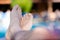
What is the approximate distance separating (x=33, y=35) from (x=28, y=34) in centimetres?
2

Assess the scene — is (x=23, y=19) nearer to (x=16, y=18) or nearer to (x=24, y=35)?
(x=16, y=18)

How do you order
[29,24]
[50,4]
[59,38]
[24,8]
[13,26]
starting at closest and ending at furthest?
[59,38], [13,26], [29,24], [24,8], [50,4]

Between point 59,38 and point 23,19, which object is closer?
point 59,38

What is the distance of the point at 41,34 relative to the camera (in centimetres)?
34

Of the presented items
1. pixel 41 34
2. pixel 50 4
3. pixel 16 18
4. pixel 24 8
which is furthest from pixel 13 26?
pixel 50 4

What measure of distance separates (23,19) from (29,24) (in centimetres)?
5

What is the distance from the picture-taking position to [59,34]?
35 centimetres

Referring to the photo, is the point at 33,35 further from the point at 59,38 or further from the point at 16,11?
the point at 16,11

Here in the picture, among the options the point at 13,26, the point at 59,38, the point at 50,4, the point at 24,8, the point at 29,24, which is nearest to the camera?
the point at 59,38

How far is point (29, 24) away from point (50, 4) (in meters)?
1.79

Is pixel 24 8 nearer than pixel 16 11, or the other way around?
pixel 16 11

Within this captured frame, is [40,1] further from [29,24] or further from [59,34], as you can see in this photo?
[59,34]

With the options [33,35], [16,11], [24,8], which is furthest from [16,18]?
[24,8]

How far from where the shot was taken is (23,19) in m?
0.54
